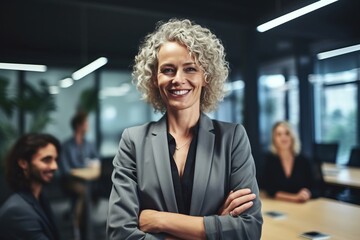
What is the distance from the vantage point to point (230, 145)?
104 cm

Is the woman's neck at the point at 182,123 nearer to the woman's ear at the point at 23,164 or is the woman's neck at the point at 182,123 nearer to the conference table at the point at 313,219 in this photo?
the conference table at the point at 313,219

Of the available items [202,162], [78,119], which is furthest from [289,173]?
[78,119]

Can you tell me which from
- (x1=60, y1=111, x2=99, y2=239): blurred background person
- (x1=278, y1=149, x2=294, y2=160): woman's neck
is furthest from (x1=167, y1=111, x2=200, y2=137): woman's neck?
(x1=60, y1=111, x2=99, y2=239): blurred background person

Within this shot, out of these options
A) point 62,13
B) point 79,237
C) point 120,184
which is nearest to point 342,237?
point 120,184

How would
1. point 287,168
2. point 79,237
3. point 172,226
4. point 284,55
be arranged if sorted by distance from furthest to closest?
1. point 79,237
2. point 287,168
3. point 284,55
4. point 172,226

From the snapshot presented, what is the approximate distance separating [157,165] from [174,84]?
27 centimetres

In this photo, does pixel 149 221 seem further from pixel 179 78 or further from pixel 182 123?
pixel 179 78

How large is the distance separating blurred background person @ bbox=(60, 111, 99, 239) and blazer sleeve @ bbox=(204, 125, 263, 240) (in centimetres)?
227

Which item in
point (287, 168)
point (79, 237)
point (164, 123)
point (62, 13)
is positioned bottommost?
point (79, 237)

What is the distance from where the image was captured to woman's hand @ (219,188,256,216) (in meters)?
0.98

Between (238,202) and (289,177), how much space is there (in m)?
0.81

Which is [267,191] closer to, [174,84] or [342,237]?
[342,237]

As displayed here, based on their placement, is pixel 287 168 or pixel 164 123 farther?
pixel 287 168

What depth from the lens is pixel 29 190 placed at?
1.78 m
